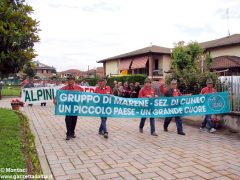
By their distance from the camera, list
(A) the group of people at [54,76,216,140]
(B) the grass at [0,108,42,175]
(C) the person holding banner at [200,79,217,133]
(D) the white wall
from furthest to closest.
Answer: (D) the white wall
(C) the person holding banner at [200,79,217,133]
(A) the group of people at [54,76,216,140]
(B) the grass at [0,108,42,175]

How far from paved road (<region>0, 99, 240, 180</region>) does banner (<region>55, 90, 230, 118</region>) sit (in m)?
0.70

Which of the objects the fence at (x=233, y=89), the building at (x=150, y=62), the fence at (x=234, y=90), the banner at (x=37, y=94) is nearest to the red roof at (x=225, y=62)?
the building at (x=150, y=62)

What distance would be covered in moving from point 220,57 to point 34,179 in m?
30.7

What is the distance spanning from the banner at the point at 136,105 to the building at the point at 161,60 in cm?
1431

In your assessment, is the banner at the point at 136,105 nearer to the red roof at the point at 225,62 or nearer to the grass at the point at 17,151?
the grass at the point at 17,151

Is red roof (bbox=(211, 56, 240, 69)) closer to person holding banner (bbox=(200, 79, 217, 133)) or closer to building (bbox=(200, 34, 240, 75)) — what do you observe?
building (bbox=(200, 34, 240, 75))

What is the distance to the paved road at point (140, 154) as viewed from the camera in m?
5.55

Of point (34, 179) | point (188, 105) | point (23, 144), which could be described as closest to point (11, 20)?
point (23, 144)

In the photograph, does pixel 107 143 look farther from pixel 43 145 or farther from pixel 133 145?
pixel 43 145

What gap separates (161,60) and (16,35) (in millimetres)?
38309


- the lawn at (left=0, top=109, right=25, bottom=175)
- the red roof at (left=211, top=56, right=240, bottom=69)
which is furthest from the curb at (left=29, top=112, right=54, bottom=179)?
the red roof at (left=211, top=56, right=240, bottom=69)

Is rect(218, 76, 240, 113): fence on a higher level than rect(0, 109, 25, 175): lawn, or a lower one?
higher

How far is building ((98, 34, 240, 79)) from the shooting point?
30.4m

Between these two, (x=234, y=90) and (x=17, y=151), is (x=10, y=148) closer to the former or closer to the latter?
(x=17, y=151)
